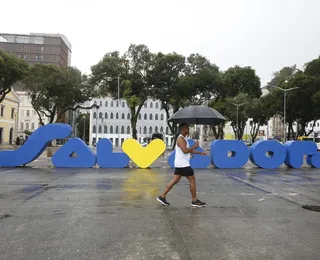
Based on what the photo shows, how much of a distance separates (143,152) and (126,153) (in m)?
0.83

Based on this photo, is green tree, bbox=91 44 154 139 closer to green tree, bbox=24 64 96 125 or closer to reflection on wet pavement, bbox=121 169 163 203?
green tree, bbox=24 64 96 125

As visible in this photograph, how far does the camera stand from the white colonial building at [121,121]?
300ft

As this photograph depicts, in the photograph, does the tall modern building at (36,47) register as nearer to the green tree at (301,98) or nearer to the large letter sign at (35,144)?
the green tree at (301,98)

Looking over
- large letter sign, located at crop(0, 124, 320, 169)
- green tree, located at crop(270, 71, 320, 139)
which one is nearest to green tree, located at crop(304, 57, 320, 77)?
green tree, located at crop(270, 71, 320, 139)

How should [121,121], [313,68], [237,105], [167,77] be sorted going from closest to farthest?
[167,77]
[313,68]
[237,105]
[121,121]

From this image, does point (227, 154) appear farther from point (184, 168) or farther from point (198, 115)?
point (184, 168)

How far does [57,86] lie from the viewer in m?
44.5

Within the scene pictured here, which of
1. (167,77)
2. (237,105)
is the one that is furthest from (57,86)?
(237,105)

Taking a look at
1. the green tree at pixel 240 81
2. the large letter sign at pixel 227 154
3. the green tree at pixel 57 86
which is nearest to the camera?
the large letter sign at pixel 227 154

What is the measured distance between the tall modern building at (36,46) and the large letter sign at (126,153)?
9722 cm

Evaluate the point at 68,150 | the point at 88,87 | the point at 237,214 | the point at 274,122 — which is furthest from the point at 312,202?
the point at 274,122

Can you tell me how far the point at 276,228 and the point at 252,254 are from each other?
1.44 metres

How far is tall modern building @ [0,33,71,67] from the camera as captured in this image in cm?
10906

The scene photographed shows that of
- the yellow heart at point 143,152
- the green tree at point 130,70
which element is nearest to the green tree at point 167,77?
the green tree at point 130,70
